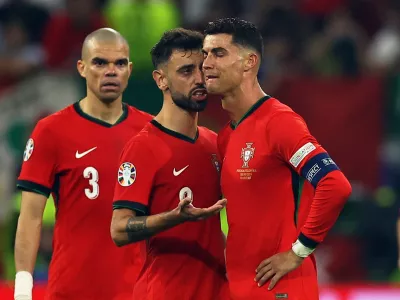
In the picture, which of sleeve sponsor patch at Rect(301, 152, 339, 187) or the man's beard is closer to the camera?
sleeve sponsor patch at Rect(301, 152, 339, 187)

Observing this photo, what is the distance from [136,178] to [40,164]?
3.11ft

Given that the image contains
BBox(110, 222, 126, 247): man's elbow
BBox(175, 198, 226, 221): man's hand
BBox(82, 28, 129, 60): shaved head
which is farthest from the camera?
BBox(82, 28, 129, 60): shaved head

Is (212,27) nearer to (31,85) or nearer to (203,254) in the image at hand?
(203,254)

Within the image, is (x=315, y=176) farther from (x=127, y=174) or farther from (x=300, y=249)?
(x=127, y=174)

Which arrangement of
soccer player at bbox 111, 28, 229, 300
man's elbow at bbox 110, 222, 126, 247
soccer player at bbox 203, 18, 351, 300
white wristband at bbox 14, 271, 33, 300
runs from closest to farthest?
soccer player at bbox 203, 18, 351, 300 → man's elbow at bbox 110, 222, 126, 247 → soccer player at bbox 111, 28, 229, 300 → white wristband at bbox 14, 271, 33, 300

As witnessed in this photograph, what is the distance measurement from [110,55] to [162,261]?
1534mm

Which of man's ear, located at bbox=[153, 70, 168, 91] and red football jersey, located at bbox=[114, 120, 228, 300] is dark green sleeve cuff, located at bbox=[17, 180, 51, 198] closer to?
red football jersey, located at bbox=[114, 120, 228, 300]

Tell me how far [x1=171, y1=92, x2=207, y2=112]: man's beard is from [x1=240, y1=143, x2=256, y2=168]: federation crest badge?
1.58 feet

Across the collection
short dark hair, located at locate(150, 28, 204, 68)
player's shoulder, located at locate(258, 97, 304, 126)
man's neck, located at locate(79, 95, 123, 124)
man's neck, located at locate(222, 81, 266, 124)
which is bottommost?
player's shoulder, located at locate(258, 97, 304, 126)

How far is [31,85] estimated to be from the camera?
11867 millimetres

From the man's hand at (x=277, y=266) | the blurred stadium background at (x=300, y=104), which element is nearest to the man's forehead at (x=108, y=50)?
the man's hand at (x=277, y=266)

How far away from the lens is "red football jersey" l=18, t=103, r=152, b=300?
7051 millimetres

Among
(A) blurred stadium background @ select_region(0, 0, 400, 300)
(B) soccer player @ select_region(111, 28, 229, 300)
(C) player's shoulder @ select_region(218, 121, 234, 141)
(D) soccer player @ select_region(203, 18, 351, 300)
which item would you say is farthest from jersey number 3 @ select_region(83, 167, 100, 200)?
(A) blurred stadium background @ select_region(0, 0, 400, 300)

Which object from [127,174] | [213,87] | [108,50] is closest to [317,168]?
[213,87]
